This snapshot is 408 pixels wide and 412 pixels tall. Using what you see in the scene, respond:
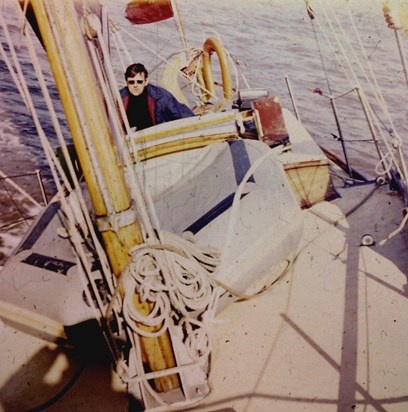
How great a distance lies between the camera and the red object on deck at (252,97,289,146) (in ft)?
15.6

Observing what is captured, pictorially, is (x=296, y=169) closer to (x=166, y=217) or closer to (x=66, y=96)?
(x=166, y=217)

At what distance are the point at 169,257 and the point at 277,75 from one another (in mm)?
13975

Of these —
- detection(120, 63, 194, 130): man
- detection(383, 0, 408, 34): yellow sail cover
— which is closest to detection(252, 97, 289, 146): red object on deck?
detection(120, 63, 194, 130): man

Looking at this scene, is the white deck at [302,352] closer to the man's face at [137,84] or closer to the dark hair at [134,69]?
the man's face at [137,84]

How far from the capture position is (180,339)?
8.59ft

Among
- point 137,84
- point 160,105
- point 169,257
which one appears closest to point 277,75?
point 160,105

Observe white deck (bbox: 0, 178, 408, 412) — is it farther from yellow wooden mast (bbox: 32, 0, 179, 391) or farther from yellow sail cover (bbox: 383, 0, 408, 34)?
yellow sail cover (bbox: 383, 0, 408, 34)

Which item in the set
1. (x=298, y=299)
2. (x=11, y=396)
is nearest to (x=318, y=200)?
(x=298, y=299)

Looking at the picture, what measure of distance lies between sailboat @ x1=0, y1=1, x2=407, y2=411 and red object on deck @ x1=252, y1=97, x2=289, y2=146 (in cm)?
1

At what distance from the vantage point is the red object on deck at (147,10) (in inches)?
299

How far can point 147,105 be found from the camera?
4.94 meters

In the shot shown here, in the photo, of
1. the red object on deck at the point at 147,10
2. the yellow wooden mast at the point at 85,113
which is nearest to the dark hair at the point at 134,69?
the yellow wooden mast at the point at 85,113

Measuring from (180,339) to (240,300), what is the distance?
1144 millimetres

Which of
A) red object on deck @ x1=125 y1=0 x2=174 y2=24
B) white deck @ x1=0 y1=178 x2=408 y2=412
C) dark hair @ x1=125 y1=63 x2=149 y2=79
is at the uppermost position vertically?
red object on deck @ x1=125 y1=0 x2=174 y2=24
